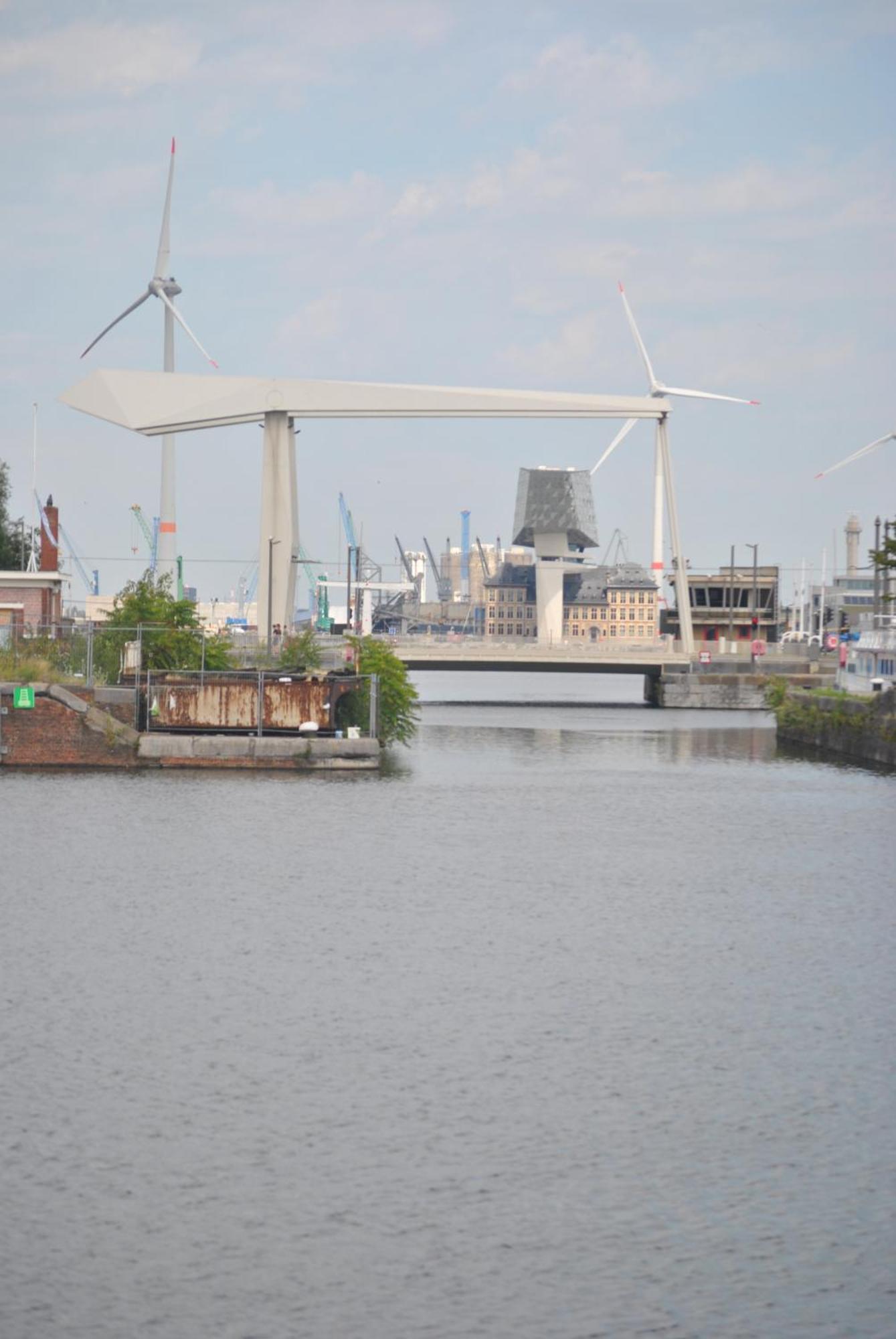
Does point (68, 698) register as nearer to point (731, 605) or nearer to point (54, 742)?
point (54, 742)

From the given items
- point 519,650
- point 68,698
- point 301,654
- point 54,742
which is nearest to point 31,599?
point 301,654

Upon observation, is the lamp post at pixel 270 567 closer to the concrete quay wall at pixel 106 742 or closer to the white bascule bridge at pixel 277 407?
the white bascule bridge at pixel 277 407

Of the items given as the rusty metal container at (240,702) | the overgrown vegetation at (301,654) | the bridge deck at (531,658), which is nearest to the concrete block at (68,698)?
the rusty metal container at (240,702)

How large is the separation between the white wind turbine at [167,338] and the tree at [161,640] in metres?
45.9

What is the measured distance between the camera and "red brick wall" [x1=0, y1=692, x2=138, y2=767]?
5025cm

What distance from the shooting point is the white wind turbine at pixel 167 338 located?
4296 inches

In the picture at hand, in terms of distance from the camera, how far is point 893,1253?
1379 cm

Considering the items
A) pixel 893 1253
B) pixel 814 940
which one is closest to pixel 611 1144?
pixel 893 1253

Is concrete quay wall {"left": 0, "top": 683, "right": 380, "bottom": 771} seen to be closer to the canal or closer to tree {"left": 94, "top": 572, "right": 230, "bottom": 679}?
tree {"left": 94, "top": 572, "right": 230, "bottom": 679}

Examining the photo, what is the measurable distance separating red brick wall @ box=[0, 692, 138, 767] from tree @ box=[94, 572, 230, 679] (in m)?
3.92

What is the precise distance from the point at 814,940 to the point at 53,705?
1135 inches

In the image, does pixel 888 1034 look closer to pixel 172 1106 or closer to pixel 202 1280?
pixel 172 1106

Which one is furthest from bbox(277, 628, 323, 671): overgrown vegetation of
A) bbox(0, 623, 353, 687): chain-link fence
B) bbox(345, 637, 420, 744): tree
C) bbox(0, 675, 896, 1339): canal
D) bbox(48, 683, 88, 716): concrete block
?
bbox(0, 675, 896, 1339): canal

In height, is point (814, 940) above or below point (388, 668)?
below
